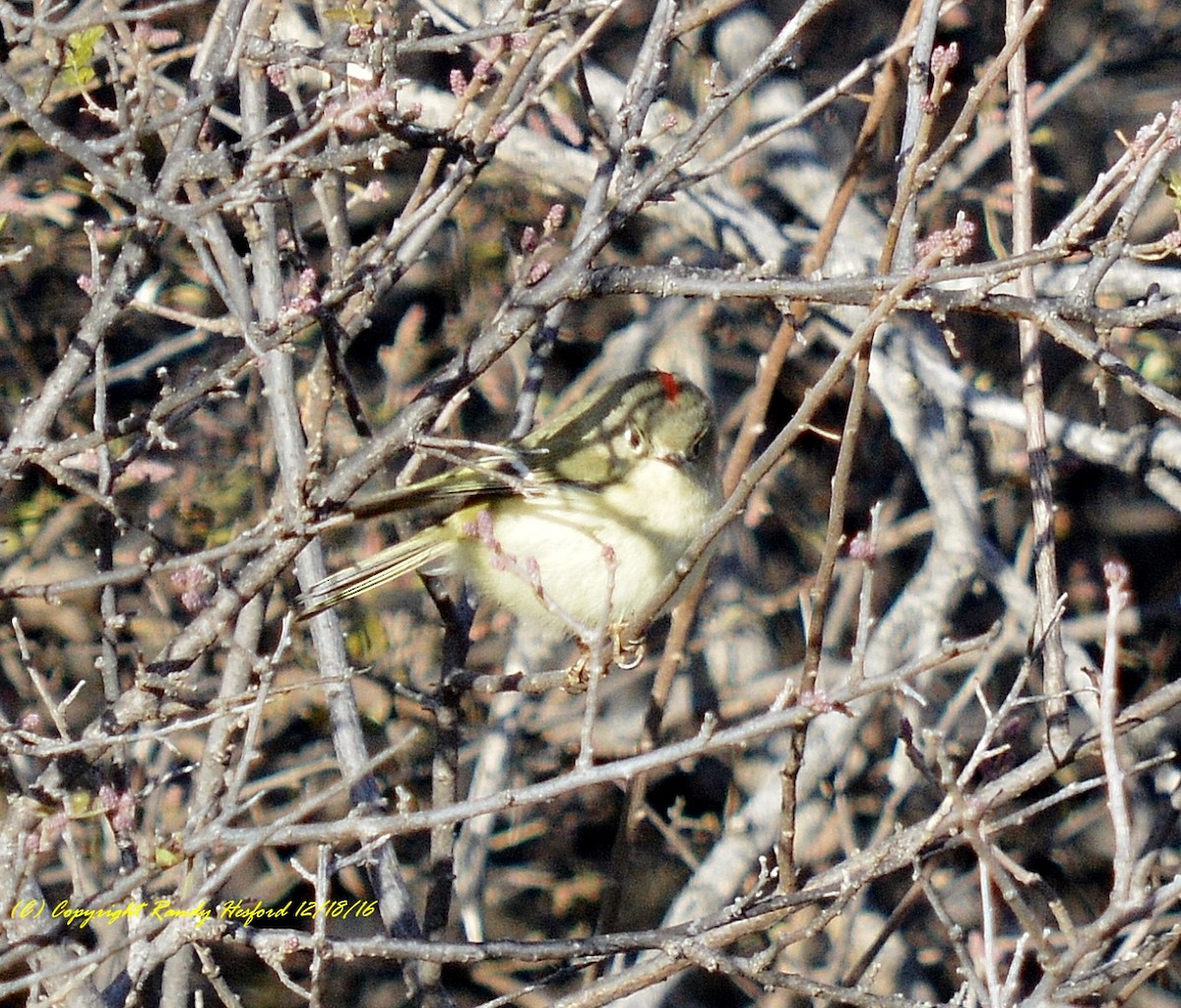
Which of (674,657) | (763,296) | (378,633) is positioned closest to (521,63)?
(763,296)

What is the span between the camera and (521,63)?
2676mm

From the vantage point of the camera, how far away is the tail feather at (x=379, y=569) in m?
3.32

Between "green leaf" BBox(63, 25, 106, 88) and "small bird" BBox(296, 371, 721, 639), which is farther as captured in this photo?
"small bird" BBox(296, 371, 721, 639)

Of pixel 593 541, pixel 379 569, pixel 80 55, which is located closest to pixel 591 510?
pixel 593 541

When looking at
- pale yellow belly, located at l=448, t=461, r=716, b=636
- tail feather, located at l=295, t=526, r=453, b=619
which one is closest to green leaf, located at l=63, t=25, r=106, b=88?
tail feather, located at l=295, t=526, r=453, b=619

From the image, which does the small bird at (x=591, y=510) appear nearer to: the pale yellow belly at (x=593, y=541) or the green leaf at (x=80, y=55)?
the pale yellow belly at (x=593, y=541)

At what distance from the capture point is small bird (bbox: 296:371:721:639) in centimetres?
362

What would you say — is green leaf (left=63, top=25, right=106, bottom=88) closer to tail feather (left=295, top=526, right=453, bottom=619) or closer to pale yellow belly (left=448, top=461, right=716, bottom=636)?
tail feather (left=295, top=526, right=453, bottom=619)

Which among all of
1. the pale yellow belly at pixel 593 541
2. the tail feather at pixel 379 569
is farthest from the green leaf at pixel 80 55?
the pale yellow belly at pixel 593 541

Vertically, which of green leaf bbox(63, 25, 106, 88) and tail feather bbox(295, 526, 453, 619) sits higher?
green leaf bbox(63, 25, 106, 88)

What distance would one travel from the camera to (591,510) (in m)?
3.71

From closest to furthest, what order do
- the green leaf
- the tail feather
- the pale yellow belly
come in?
the green leaf, the tail feather, the pale yellow belly

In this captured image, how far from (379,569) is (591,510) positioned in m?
0.55

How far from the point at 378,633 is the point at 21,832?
2394 millimetres
